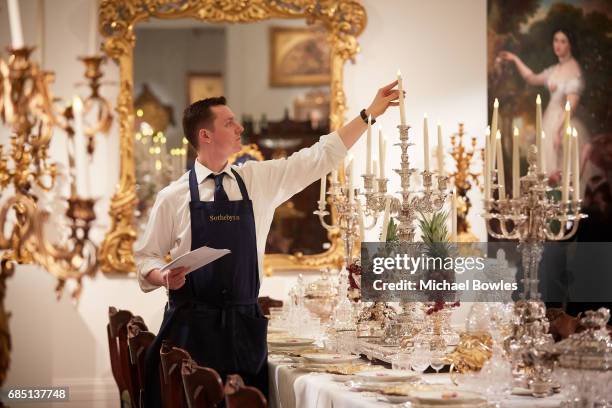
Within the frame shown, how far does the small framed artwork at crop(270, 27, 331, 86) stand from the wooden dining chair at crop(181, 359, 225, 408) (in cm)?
521

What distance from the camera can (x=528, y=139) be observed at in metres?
8.28

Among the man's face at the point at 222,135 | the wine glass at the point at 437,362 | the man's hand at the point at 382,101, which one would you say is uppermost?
the man's hand at the point at 382,101

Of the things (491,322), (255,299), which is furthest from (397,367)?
(255,299)

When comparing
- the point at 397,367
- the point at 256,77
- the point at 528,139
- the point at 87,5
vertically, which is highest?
the point at 87,5

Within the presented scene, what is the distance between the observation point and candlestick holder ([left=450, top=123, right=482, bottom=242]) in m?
8.00

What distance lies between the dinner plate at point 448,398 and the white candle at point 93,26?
18.8ft

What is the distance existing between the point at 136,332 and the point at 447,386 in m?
1.74

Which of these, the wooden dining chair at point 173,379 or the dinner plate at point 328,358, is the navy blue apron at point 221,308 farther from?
the wooden dining chair at point 173,379

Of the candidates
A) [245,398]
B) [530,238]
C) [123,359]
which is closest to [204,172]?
[123,359]

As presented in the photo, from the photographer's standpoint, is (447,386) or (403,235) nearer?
(447,386)

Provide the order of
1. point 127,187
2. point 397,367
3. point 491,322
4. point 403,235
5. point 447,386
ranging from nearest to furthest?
point 447,386, point 491,322, point 397,367, point 403,235, point 127,187

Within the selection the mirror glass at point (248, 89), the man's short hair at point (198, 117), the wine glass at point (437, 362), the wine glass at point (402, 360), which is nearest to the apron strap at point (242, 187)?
the man's short hair at point (198, 117)

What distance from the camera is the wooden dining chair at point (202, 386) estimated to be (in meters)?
2.98

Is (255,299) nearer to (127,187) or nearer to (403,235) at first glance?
(403,235)
